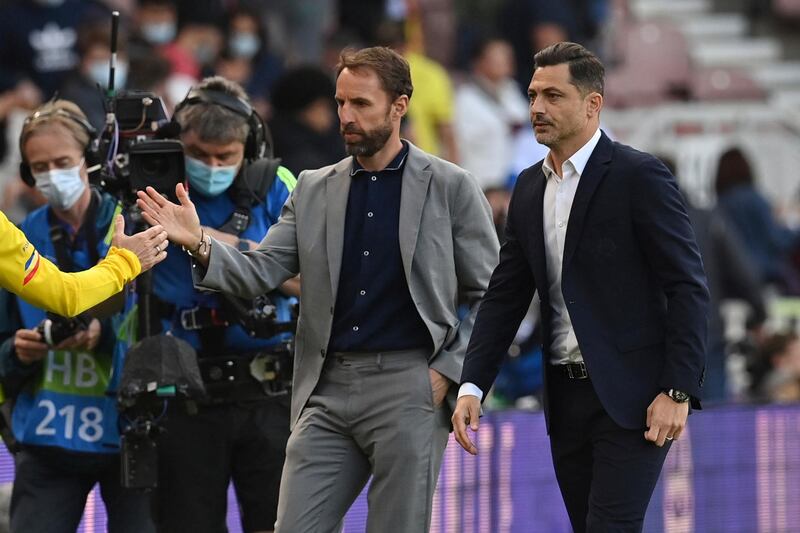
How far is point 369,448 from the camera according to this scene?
21.4 ft

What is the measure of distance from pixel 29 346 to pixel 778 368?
6.47 meters

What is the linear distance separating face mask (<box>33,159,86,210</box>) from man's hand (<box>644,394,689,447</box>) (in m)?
2.52

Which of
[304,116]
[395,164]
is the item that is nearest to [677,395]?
[395,164]

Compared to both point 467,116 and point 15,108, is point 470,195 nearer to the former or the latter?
point 15,108

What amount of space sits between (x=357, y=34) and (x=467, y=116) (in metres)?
1.53

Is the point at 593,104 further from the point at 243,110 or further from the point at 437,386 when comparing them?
the point at 243,110

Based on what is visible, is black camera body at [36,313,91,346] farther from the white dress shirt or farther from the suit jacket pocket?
the suit jacket pocket

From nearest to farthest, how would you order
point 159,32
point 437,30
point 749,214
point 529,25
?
point 159,32 → point 749,214 → point 529,25 → point 437,30

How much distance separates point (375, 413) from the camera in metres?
6.44

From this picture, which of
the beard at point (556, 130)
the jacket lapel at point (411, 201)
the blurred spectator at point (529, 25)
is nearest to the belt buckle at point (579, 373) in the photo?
the jacket lapel at point (411, 201)

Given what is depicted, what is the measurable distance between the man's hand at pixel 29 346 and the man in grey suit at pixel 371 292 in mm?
942

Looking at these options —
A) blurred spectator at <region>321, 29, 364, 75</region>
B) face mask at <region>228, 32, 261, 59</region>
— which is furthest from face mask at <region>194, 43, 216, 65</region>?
blurred spectator at <region>321, 29, 364, 75</region>

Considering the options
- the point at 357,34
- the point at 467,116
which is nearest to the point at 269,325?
the point at 467,116

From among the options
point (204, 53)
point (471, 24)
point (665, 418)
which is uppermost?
point (471, 24)
